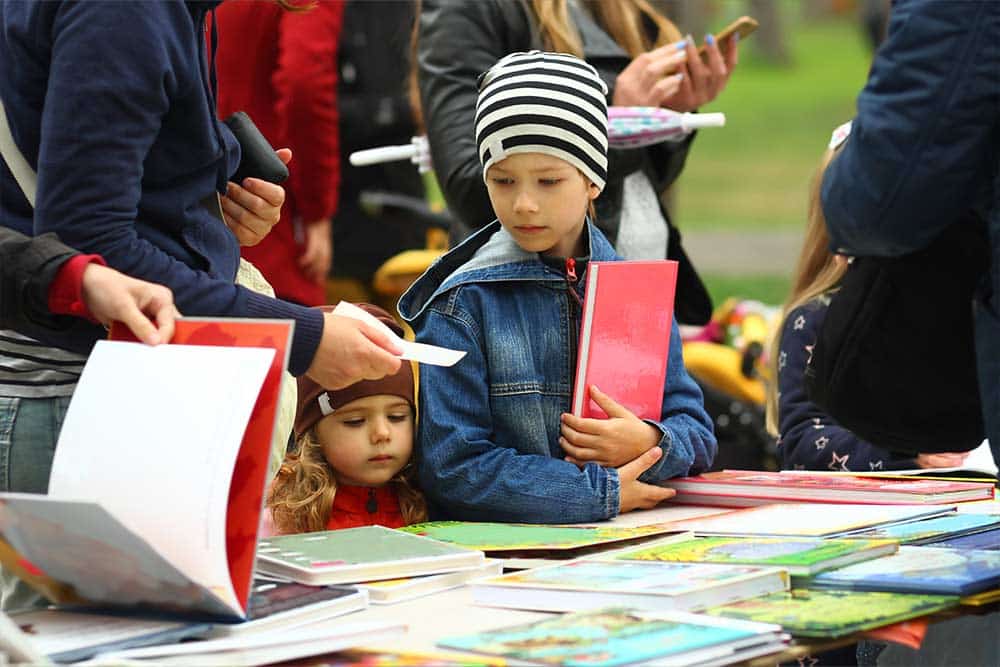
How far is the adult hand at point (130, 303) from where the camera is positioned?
196 cm

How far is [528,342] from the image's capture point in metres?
2.77

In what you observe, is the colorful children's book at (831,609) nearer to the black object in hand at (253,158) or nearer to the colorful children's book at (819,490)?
the colorful children's book at (819,490)

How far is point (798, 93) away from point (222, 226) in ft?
57.9

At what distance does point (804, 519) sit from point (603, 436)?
0.38 m

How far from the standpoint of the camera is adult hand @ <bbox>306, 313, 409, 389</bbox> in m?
2.16

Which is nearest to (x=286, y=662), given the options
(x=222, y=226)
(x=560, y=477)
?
(x=222, y=226)

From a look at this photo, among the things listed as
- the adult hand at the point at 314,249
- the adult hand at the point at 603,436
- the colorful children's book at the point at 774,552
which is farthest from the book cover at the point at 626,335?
the adult hand at the point at 314,249

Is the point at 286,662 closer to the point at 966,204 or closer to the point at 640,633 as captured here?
the point at 640,633

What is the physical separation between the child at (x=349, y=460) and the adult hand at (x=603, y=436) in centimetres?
29

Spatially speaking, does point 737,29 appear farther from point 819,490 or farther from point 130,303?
point 130,303

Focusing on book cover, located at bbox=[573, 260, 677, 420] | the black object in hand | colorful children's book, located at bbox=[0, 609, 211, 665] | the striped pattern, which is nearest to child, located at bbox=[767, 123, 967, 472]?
book cover, located at bbox=[573, 260, 677, 420]

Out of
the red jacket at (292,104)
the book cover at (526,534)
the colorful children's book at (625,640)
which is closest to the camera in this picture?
the colorful children's book at (625,640)

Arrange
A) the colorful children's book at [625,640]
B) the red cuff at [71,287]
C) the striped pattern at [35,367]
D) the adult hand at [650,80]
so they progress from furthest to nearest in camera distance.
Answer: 1. the adult hand at [650,80]
2. the striped pattern at [35,367]
3. the red cuff at [71,287]
4. the colorful children's book at [625,640]

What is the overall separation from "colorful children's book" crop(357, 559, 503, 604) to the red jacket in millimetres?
2400
